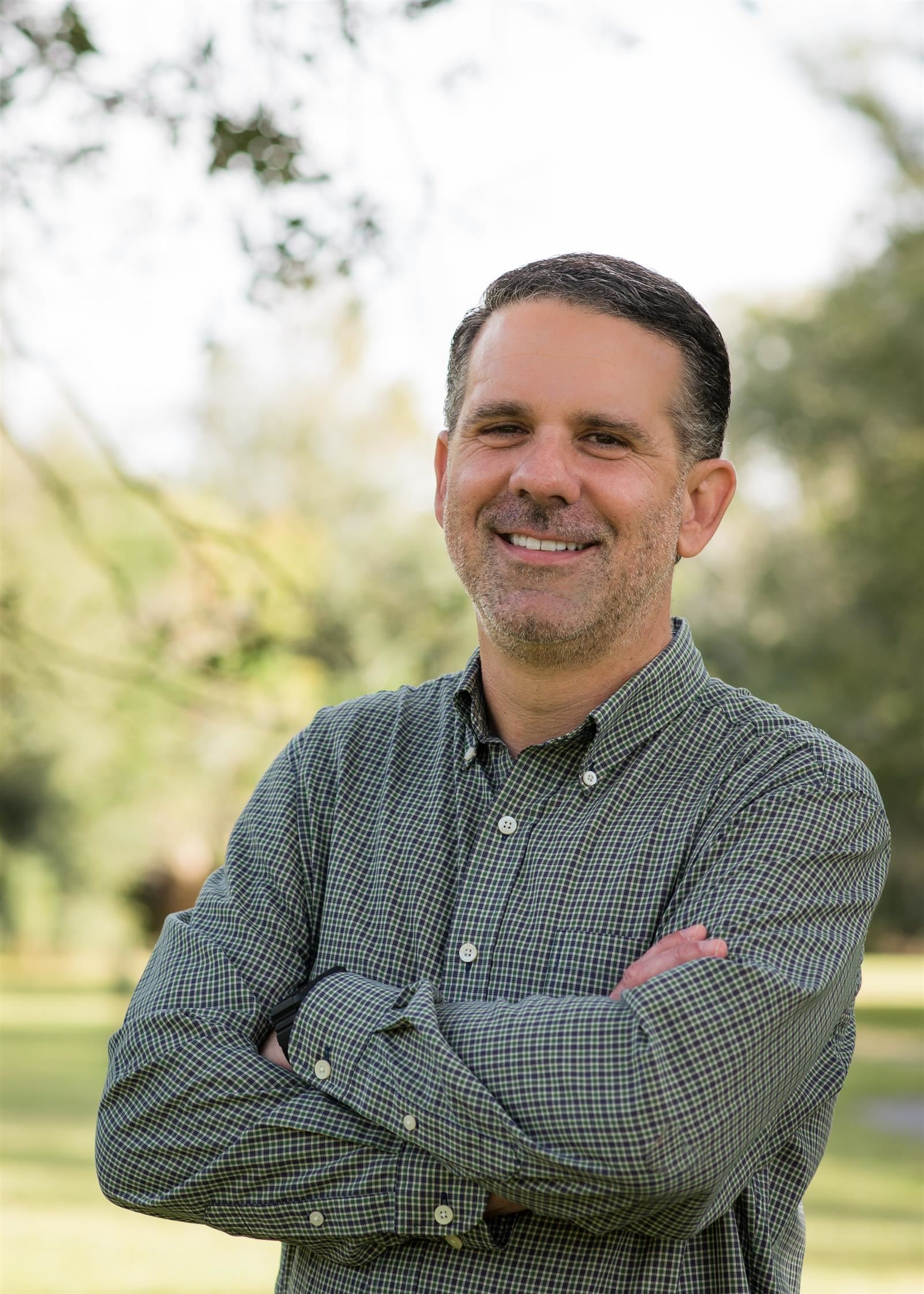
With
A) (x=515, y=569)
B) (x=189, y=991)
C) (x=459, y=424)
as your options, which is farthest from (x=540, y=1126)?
(x=459, y=424)

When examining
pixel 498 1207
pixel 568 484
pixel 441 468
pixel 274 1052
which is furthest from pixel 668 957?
pixel 441 468

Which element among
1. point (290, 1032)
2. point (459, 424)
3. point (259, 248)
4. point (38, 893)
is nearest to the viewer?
point (290, 1032)

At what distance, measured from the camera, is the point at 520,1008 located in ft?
7.34

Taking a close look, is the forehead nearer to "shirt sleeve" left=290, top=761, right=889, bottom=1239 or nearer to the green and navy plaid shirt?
the green and navy plaid shirt

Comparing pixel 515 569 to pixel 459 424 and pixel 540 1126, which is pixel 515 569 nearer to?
pixel 459 424

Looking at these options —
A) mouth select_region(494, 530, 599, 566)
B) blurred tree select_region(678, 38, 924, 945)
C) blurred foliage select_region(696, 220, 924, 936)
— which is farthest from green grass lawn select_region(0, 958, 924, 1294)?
mouth select_region(494, 530, 599, 566)

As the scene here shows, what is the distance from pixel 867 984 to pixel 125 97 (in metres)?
27.9

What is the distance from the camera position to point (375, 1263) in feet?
7.48

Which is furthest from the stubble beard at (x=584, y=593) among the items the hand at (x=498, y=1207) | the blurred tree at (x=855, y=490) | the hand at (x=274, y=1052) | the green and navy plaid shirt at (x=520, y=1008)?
the blurred tree at (x=855, y=490)

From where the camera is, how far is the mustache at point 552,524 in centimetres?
254

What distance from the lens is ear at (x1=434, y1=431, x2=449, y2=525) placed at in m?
2.83

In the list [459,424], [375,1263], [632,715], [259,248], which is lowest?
[375,1263]

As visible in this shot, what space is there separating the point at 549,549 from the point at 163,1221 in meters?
10.5

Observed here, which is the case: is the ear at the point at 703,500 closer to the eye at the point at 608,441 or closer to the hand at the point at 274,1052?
the eye at the point at 608,441
